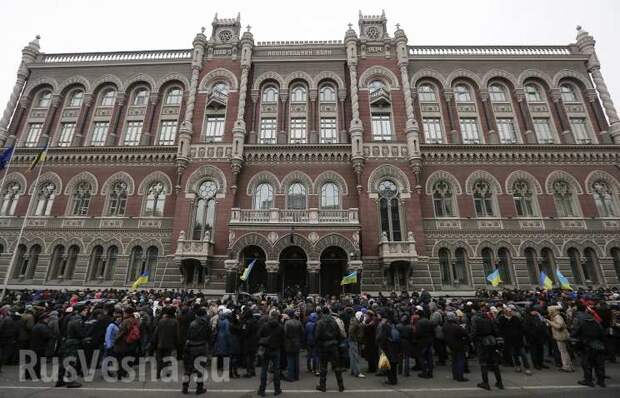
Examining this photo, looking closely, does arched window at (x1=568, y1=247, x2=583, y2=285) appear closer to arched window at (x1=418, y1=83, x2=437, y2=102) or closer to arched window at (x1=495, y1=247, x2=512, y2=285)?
arched window at (x1=495, y1=247, x2=512, y2=285)

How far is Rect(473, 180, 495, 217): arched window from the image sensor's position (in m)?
26.6

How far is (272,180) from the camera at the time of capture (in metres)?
27.0

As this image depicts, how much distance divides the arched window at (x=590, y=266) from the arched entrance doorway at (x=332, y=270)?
19.3 metres

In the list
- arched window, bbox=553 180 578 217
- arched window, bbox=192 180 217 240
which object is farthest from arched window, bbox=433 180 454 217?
arched window, bbox=192 180 217 240

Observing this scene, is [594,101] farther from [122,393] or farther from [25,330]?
[25,330]

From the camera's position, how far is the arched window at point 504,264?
24859mm

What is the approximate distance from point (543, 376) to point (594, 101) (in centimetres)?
3230

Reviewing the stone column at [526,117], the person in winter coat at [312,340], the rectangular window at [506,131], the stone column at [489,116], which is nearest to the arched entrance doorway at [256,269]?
the person in winter coat at [312,340]

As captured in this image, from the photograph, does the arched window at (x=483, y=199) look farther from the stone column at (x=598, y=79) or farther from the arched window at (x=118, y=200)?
the arched window at (x=118, y=200)

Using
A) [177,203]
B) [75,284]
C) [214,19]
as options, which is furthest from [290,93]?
[75,284]

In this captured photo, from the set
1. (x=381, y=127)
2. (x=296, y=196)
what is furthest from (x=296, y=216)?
(x=381, y=127)

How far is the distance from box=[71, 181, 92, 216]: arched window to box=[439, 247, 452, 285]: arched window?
31.5 meters

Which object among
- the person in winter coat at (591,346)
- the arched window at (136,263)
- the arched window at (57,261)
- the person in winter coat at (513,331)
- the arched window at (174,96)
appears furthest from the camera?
the arched window at (174,96)

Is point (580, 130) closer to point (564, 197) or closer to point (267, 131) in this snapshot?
point (564, 197)
